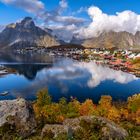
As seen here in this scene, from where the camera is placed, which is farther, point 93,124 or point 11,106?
point 11,106

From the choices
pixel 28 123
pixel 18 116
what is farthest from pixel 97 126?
pixel 18 116

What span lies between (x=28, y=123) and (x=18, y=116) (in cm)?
118

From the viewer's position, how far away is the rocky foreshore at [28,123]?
71.1ft

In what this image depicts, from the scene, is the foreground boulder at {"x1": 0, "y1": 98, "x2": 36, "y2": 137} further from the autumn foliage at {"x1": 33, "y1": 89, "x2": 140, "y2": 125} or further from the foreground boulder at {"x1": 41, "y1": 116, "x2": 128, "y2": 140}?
the autumn foliage at {"x1": 33, "y1": 89, "x2": 140, "y2": 125}

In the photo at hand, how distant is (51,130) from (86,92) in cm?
11629

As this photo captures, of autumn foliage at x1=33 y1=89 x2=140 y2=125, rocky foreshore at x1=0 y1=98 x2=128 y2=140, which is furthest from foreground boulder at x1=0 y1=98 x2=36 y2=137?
autumn foliage at x1=33 y1=89 x2=140 y2=125

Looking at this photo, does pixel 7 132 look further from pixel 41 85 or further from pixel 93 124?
pixel 41 85

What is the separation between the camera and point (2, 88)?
147 metres

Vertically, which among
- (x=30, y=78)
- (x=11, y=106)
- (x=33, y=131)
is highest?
(x=11, y=106)

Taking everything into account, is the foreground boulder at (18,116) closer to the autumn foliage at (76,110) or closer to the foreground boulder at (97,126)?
A: the foreground boulder at (97,126)

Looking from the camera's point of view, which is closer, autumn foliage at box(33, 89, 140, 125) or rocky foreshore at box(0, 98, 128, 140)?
rocky foreshore at box(0, 98, 128, 140)

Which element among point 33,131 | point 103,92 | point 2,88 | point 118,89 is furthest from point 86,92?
point 33,131

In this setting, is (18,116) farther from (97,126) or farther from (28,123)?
(97,126)

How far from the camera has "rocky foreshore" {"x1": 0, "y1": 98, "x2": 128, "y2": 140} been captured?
21.7m
